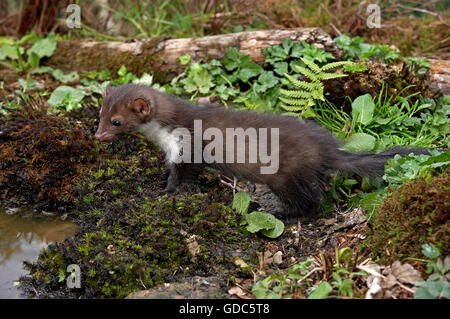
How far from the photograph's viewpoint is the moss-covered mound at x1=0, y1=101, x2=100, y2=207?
227 inches

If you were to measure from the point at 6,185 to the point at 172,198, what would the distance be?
2.37 meters

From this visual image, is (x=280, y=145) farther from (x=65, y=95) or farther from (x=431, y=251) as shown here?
(x=65, y=95)

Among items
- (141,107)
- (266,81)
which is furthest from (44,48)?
(266,81)

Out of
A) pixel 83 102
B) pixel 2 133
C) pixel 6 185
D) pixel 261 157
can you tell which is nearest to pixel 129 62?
pixel 83 102

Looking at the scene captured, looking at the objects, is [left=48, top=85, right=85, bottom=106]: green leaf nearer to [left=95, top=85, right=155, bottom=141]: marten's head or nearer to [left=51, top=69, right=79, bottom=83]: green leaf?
[left=51, top=69, right=79, bottom=83]: green leaf

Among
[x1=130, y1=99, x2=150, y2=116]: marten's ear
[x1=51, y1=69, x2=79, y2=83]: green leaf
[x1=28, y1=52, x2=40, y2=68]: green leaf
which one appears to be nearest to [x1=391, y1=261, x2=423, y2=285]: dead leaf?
[x1=130, y1=99, x2=150, y2=116]: marten's ear

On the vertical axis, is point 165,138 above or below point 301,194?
above

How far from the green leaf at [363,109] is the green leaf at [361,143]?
373 mm

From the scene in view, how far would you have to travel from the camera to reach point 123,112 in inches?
223

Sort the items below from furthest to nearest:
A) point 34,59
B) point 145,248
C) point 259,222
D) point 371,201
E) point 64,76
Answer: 1. point 34,59
2. point 64,76
3. point 259,222
4. point 371,201
5. point 145,248

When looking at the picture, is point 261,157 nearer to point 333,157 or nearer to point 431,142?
point 333,157

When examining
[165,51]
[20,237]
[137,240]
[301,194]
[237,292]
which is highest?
[165,51]

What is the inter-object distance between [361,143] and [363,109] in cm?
64

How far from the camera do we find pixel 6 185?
5.94 meters
